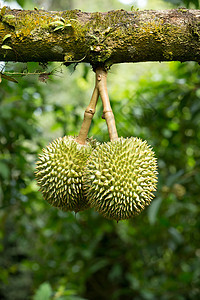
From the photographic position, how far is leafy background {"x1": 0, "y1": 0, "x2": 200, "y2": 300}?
2598mm

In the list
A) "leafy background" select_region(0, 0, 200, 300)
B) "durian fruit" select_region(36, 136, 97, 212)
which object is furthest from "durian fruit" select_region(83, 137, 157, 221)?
"leafy background" select_region(0, 0, 200, 300)

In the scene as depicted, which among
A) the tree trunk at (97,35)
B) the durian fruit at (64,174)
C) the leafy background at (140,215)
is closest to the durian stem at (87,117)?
the durian fruit at (64,174)

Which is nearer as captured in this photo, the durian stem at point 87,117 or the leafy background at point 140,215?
the durian stem at point 87,117

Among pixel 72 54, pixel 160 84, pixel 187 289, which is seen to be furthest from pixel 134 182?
pixel 187 289

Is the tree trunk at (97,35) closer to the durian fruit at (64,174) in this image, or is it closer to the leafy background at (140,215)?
the durian fruit at (64,174)

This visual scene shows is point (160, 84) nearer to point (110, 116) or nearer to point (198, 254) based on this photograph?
point (110, 116)

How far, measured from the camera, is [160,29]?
1.15 meters

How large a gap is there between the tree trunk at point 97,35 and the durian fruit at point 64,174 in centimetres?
38

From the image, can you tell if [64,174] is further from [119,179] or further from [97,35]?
[97,35]

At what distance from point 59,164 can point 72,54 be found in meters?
0.45

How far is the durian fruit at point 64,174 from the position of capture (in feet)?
4.13

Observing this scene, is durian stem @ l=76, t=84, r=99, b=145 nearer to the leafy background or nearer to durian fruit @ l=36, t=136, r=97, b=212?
durian fruit @ l=36, t=136, r=97, b=212

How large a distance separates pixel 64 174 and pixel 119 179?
244 mm

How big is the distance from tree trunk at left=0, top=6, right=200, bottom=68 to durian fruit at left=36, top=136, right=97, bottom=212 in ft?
1.25
